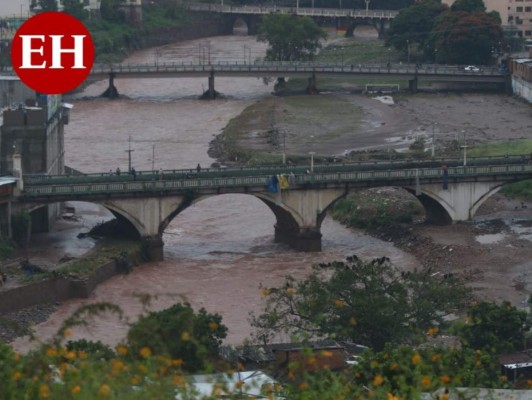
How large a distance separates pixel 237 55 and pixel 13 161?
175 feet

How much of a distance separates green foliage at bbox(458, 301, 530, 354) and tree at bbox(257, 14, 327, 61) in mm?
57926

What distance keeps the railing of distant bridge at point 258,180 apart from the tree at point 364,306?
38.4 feet

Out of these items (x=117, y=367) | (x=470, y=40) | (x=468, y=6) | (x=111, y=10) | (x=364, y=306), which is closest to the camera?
(x=117, y=367)

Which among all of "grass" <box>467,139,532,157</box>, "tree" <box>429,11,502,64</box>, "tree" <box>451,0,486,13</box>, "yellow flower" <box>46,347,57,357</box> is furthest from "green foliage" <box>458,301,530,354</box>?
"tree" <box>451,0,486,13</box>

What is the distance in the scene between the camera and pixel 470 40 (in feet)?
283

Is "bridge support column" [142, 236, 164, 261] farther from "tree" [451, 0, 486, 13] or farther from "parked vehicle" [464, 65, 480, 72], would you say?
"tree" [451, 0, 486, 13]

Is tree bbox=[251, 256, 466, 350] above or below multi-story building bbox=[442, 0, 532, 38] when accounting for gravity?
below

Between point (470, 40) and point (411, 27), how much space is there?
6841 mm

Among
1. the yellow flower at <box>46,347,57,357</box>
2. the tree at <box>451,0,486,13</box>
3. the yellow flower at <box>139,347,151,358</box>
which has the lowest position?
the yellow flower at <box>46,347,57,357</box>

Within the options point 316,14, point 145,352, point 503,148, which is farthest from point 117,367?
point 316,14

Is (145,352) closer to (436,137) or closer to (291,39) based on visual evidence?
(436,137)

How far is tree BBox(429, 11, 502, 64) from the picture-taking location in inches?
3386

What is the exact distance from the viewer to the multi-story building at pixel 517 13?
9600cm

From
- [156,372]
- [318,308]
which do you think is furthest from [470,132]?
[156,372]
